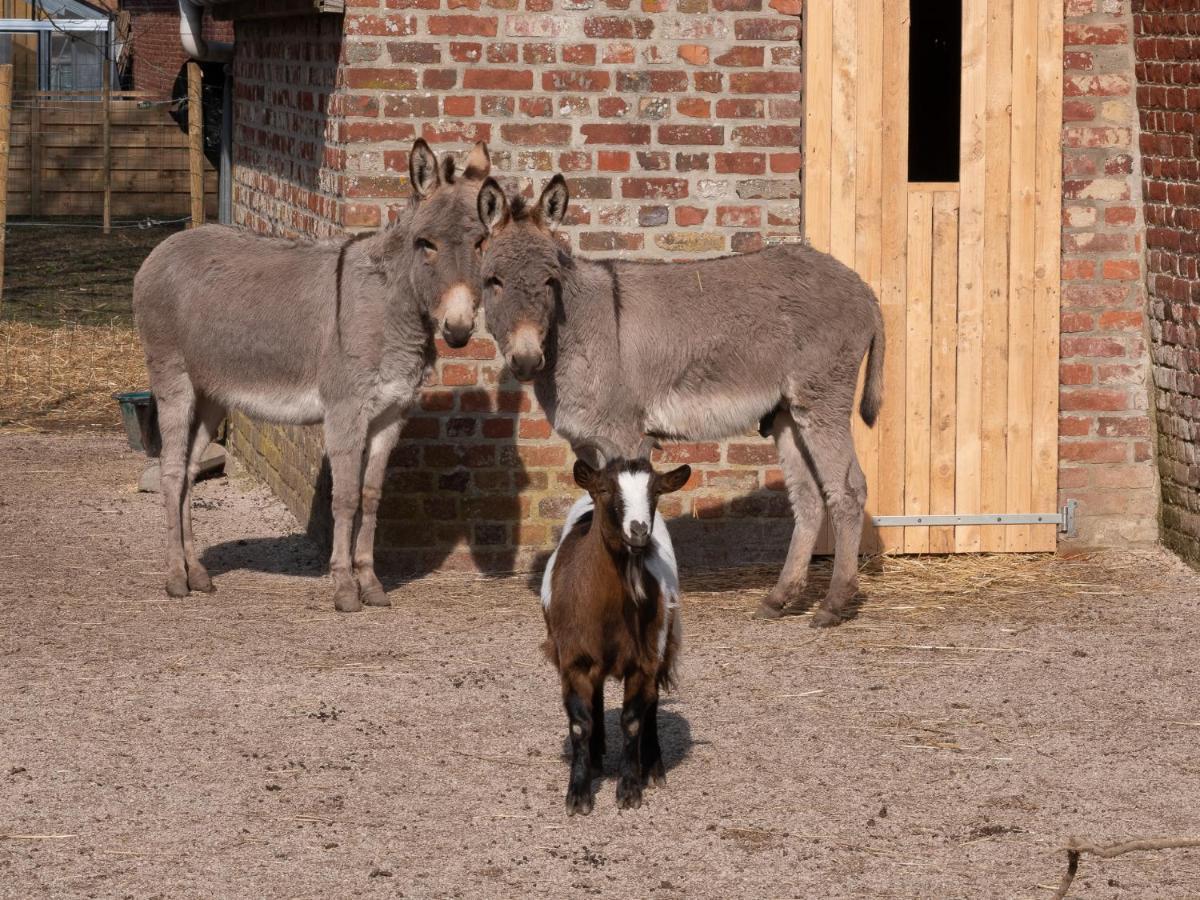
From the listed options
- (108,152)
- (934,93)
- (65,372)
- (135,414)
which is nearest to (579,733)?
(934,93)

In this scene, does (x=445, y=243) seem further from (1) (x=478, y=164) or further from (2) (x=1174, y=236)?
(2) (x=1174, y=236)

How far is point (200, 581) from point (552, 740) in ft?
9.88

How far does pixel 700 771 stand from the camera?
5980 mm

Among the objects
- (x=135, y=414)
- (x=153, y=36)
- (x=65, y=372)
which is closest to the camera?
(x=135, y=414)

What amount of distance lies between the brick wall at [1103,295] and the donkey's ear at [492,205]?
10.9ft

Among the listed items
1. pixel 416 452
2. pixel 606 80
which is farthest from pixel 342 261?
pixel 606 80

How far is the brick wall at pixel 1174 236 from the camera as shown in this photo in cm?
885

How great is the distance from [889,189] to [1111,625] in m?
2.48

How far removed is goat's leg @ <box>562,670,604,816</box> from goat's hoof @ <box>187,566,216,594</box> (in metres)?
3.59


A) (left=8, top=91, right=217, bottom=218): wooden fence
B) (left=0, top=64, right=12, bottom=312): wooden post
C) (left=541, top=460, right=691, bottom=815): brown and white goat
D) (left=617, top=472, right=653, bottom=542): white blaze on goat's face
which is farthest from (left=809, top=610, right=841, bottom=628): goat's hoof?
(left=8, top=91, right=217, bottom=218): wooden fence

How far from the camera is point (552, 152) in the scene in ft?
29.4

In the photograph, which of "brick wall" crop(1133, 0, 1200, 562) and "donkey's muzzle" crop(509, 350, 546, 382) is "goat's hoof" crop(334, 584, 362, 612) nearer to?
"donkey's muzzle" crop(509, 350, 546, 382)

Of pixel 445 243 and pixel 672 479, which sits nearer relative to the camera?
pixel 672 479

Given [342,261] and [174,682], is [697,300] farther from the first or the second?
[174,682]
